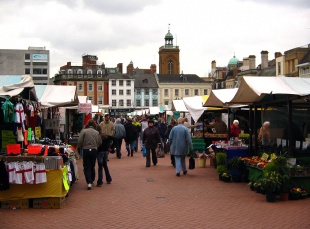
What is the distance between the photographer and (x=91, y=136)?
40.7ft

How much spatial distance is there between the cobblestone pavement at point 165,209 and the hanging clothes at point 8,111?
89.9 inches

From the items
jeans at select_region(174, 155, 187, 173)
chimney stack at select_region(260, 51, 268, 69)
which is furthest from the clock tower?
jeans at select_region(174, 155, 187, 173)

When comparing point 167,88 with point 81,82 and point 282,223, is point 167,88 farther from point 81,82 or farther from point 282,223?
point 282,223

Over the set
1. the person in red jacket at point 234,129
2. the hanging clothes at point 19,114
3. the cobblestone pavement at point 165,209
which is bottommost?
the cobblestone pavement at point 165,209

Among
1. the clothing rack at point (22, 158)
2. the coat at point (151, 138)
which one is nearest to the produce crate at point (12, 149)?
the clothing rack at point (22, 158)

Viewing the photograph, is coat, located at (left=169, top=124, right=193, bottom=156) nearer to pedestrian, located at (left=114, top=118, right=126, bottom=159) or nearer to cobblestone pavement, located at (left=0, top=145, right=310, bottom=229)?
cobblestone pavement, located at (left=0, top=145, right=310, bottom=229)

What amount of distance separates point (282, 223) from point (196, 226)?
147 cm

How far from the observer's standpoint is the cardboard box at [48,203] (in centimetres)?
994

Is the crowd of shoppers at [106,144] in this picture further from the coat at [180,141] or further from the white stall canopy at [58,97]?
the white stall canopy at [58,97]

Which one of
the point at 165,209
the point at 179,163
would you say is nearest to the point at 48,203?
the point at 165,209

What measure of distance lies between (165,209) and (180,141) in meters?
5.71

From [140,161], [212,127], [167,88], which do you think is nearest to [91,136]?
[140,161]

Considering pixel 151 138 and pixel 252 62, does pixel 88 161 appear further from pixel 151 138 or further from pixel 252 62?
pixel 252 62

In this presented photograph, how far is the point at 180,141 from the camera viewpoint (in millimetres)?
15242
